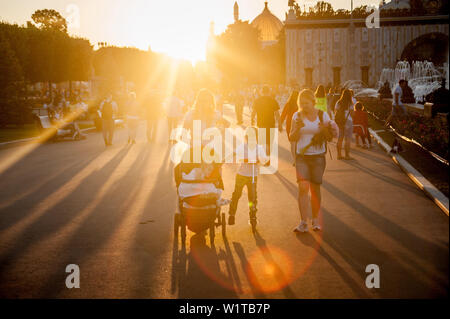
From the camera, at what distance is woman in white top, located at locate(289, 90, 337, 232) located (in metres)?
7.16

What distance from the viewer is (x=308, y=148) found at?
7172 millimetres

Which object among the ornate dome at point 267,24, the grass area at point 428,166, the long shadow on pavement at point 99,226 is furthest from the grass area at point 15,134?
the ornate dome at point 267,24

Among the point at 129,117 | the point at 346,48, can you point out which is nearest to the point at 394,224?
the point at 129,117

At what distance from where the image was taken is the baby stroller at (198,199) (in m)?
6.71

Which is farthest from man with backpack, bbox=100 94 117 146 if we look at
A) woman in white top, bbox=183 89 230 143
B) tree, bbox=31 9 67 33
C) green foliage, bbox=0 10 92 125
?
tree, bbox=31 9 67 33

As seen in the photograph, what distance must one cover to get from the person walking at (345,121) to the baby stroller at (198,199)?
8.00m

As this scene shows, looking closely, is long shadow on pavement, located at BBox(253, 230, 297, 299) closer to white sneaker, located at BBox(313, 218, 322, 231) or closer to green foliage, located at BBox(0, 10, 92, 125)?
white sneaker, located at BBox(313, 218, 322, 231)

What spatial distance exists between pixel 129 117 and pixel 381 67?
6224 cm

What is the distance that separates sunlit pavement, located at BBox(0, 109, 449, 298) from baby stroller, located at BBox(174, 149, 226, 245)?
243 millimetres

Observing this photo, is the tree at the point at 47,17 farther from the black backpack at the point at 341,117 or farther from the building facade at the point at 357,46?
the black backpack at the point at 341,117

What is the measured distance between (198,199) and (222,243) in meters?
0.61

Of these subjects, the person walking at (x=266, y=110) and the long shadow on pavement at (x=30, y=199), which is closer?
the long shadow on pavement at (x=30, y=199)

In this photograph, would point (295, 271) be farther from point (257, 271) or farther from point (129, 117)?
point (129, 117)

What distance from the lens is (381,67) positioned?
75.9m
